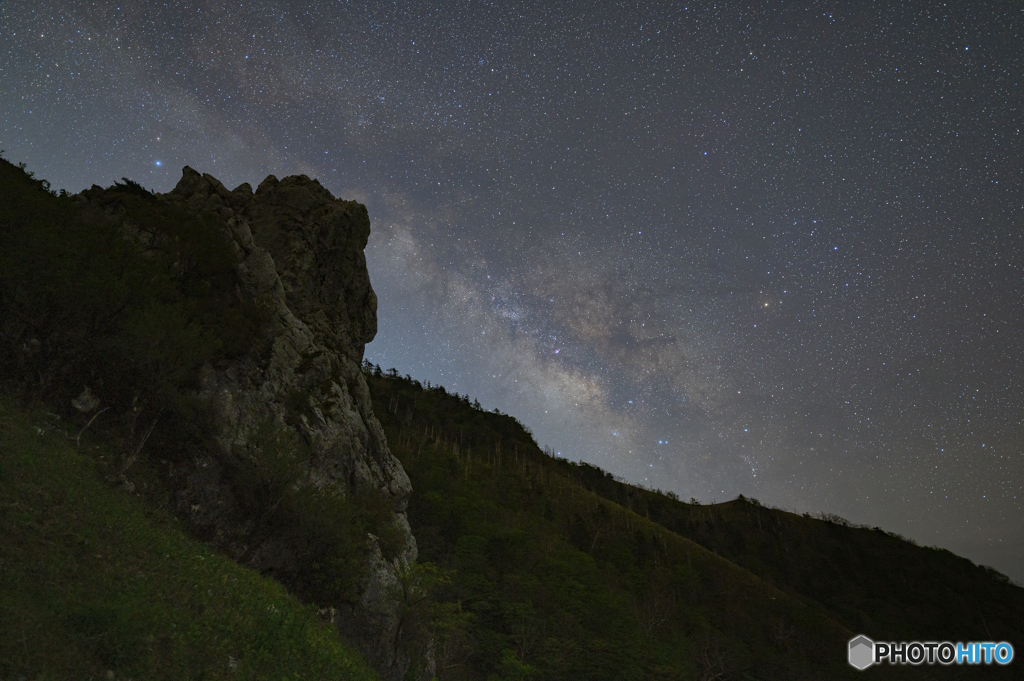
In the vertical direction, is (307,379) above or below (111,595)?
above

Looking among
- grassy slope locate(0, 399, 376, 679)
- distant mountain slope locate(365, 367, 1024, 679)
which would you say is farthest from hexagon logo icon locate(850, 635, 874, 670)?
grassy slope locate(0, 399, 376, 679)

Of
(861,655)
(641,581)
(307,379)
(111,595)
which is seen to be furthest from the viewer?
(641,581)

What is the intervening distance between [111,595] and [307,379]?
22724 millimetres

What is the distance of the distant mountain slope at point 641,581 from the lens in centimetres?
6788

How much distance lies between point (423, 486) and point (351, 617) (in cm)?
6357

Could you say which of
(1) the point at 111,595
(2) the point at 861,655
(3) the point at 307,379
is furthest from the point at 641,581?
(1) the point at 111,595

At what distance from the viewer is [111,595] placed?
11523 mm

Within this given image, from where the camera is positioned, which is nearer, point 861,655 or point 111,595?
point 111,595

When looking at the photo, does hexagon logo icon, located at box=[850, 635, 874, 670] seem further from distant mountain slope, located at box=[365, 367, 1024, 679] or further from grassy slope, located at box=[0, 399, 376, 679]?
grassy slope, located at box=[0, 399, 376, 679]

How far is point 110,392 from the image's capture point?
21234 millimetres

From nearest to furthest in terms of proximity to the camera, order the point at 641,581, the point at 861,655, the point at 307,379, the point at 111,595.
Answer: the point at 111,595
the point at 307,379
the point at 861,655
the point at 641,581

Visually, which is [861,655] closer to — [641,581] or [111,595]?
[641,581]

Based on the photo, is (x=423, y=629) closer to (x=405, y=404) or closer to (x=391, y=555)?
(x=391, y=555)

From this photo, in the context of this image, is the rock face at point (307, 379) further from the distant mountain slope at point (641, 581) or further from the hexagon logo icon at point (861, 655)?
the hexagon logo icon at point (861, 655)
